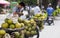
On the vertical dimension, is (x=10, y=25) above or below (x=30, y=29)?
above

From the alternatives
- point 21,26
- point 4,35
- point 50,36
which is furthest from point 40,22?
point 4,35

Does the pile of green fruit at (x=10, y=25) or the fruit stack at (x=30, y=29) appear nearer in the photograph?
the pile of green fruit at (x=10, y=25)

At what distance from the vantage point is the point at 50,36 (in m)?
10.2

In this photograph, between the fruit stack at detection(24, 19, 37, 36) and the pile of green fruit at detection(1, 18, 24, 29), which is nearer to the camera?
the pile of green fruit at detection(1, 18, 24, 29)

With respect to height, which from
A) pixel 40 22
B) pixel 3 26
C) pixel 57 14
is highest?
pixel 3 26

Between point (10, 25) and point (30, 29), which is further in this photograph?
point (30, 29)

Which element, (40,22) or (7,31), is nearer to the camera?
(7,31)

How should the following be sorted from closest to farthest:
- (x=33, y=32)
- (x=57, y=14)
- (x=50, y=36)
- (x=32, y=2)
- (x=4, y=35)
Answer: (x=4, y=35)
(x=33, y=32)
(x=50, y=36)
(x=57, y=14)
(x=32, y=2)

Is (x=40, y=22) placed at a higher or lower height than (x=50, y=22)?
higher

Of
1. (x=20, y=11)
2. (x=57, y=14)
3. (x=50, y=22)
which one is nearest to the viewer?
(x=20, y=11)

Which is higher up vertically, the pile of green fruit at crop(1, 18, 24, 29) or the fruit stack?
the pile of green fruit at crop(1, 18, 24, 29)

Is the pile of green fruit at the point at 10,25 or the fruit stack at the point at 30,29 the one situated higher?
the pile of green fruit at the point at 10,25

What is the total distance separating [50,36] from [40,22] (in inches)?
41.3

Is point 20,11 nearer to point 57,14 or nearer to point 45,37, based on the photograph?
point 45,37
